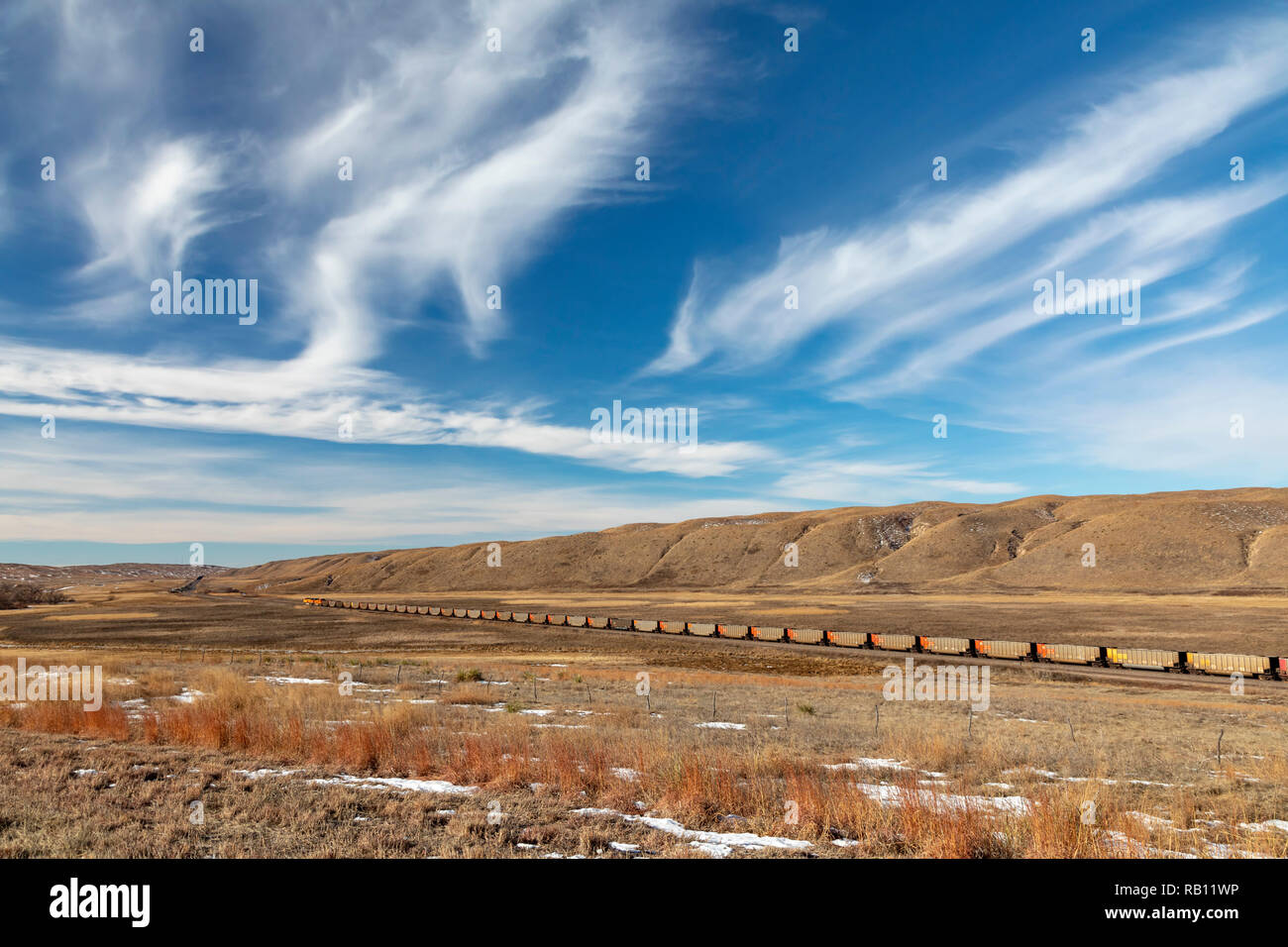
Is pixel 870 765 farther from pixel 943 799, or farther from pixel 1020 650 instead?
pixel 1020 650

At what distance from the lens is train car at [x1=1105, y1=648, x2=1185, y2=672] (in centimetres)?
3706

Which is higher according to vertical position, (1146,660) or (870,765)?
(870,765)

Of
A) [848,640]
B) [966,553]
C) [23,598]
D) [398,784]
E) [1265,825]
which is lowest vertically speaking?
[848,640]

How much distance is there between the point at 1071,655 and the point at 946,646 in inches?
290

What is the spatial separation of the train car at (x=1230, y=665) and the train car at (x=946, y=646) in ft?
37.8

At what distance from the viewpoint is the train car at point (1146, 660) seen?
37062 mm

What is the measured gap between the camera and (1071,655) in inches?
1609

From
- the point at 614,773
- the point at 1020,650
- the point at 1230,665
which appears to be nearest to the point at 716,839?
the point at 614,773

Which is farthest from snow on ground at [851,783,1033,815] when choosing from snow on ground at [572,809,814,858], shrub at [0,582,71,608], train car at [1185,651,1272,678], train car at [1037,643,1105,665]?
shrub at [0,582,71,608]
